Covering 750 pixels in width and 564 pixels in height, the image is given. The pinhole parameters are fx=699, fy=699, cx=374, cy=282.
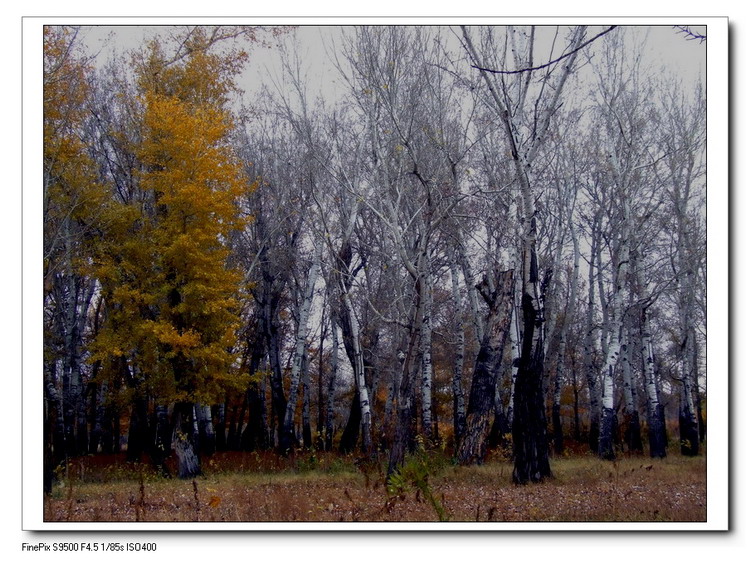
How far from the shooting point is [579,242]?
1891cm

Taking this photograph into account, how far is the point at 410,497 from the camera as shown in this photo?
8398 mm

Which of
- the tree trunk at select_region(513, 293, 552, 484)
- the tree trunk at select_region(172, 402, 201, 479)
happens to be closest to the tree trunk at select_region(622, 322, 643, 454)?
the tree trunk at select_region(513, 293, 552, 484)

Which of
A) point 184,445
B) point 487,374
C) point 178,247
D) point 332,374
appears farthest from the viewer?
point 332,374

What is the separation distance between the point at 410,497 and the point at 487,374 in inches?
151

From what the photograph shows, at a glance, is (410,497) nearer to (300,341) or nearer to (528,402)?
(528,402)

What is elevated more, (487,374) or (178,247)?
(178,247)

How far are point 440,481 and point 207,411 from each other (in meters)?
11.2

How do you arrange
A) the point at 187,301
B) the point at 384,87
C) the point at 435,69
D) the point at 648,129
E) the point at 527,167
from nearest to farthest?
the point at 527,167
the point at 384,87
the point at 435,69
the point at 187,301
the point at 648,129

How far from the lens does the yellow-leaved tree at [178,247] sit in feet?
42.3

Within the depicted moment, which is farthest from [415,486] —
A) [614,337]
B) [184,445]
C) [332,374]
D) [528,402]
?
[332,374]

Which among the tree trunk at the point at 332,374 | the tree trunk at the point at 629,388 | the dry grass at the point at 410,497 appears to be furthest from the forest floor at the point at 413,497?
the tree trunk at the point at 332,374

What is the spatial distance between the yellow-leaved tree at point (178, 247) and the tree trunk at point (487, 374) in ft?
15.9
